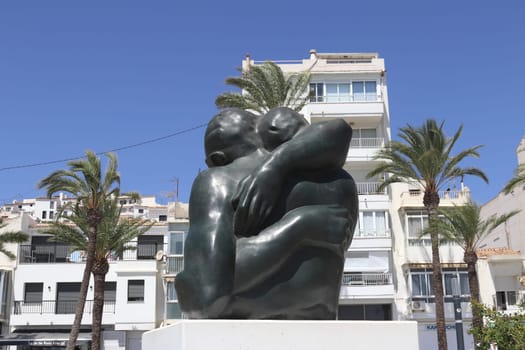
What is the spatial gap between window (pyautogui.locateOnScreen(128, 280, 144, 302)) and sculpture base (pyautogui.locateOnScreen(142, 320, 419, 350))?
4007 cm

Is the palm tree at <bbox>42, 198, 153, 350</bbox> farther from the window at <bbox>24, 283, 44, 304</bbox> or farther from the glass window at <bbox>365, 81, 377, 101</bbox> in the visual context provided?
the glass window at <bbox>365, 81, 377, 101</bbox>

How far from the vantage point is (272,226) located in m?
7.15

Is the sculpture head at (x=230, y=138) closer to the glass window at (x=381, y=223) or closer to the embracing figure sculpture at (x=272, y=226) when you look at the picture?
the embracing figure sculpture at (x=272, y=226)

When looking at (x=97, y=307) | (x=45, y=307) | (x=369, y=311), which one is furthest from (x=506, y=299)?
(x=45, y=307)

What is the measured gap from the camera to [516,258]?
43656 millimetres

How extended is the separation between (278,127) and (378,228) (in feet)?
114

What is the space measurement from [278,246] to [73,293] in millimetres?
42876

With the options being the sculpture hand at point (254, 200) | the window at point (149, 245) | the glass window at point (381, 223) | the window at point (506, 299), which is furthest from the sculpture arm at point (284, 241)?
the window at point (149, 245)

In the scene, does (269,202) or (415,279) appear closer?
(269,202)

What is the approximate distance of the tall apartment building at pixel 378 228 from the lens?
134ft

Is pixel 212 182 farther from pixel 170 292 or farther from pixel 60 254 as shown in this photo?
pixel 60 254

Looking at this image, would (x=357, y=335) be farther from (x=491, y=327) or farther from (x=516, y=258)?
(x=516, y=258)

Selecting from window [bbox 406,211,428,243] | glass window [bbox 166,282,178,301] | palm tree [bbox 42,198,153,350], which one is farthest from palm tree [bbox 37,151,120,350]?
window [bbox 406,211,428,243]

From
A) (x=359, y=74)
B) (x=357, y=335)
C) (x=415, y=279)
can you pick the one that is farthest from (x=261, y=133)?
(x=359, y=74)
